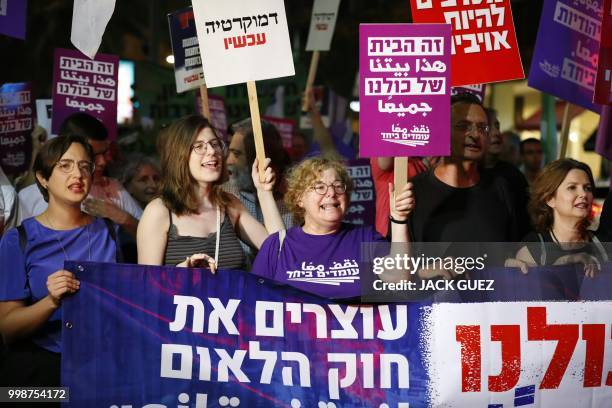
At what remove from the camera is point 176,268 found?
4.93 meters

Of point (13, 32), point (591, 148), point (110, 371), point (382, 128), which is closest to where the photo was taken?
point (110, 371)

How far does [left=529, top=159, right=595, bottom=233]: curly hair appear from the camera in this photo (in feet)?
18.7

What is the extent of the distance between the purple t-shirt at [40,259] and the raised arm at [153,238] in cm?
24

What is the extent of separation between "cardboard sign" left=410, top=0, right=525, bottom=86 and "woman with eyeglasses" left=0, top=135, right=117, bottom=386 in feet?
7.81

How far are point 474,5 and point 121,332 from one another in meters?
3.17

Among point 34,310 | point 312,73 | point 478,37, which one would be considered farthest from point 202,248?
point 312,73

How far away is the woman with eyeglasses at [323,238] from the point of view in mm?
5242

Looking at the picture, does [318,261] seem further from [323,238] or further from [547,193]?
[547,193]

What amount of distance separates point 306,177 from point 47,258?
4.81ft

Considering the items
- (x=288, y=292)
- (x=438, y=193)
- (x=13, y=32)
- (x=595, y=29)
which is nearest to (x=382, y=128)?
(x=438, y=193)

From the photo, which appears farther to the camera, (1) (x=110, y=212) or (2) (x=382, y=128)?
(1) (x=110, y=212)

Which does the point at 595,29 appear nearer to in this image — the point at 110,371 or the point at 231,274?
the point at 231,274

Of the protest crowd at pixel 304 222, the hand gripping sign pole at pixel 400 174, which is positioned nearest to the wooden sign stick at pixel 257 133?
the protest crowd at pixel 304 222

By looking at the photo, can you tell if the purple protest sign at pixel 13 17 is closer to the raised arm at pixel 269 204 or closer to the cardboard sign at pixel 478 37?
the raised arm at pixel 269 204
